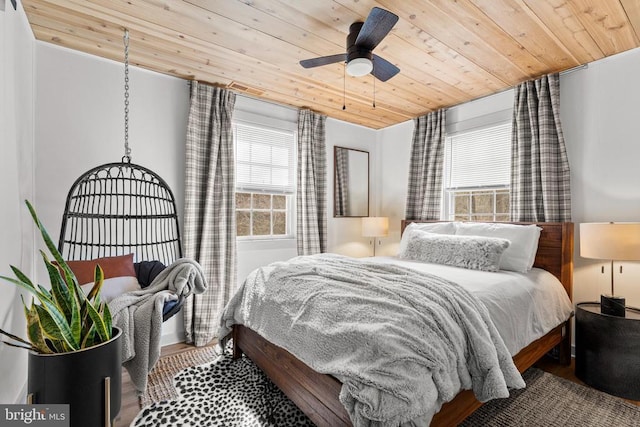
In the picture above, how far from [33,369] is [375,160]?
14.1 feet

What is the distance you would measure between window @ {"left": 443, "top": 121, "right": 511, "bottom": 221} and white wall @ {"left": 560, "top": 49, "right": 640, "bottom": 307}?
1.93 feet

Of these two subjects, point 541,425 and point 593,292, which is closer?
point 541,425

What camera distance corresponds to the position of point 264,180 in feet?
12.2

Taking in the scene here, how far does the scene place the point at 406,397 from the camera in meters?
1.24

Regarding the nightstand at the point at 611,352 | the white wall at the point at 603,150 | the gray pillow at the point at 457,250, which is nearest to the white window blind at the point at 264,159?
the gray pillow at the point at 457,250

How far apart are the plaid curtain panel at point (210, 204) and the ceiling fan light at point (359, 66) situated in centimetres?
163

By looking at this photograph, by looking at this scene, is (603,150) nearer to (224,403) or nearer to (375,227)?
(375,227)

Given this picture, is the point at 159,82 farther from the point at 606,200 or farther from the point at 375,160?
the point at 606,200

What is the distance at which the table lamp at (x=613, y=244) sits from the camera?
2.17 meters

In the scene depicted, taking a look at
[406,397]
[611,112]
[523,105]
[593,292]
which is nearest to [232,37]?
[406,397]

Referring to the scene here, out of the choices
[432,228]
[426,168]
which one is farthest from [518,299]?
[426,168]

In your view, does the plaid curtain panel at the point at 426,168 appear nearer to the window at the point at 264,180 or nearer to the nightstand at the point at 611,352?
the window at the point at 264,180

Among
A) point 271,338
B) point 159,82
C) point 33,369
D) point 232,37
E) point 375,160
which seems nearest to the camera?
point 33,369

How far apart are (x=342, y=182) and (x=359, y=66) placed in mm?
2352
